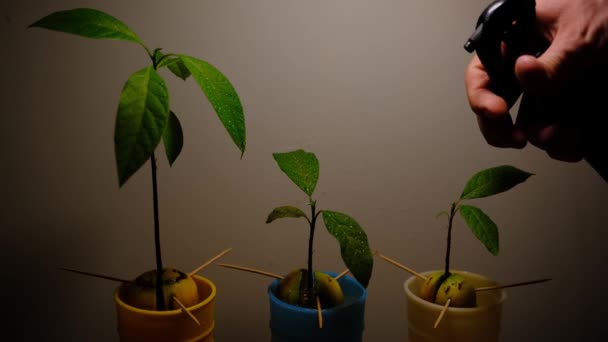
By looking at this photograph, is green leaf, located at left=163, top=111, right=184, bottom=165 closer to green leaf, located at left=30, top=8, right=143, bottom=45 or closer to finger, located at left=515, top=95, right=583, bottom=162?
green leaf, located at left=30, top=8, right=143, bottom=45

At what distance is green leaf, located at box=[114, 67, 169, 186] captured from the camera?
1.68 ft

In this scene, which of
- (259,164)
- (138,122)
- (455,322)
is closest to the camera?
(138,122)

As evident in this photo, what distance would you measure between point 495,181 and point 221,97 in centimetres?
45

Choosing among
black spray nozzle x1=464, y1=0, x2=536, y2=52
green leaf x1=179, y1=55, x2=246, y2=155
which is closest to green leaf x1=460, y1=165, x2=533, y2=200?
black spray nozzle x1=464, y1=0, x2=536, y2=52

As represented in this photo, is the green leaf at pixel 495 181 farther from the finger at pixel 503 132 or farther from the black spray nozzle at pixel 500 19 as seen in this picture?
the black spray nozzle at pixel 500 19

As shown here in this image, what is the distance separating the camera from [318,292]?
2.57ft

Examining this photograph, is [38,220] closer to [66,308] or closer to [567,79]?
[66,308]

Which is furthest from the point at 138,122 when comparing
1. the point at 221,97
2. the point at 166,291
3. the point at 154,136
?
the point at 166,291

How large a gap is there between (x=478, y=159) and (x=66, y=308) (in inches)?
34.3

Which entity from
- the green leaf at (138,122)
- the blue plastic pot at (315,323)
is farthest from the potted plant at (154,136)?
the blue plastic pot at (315,323)

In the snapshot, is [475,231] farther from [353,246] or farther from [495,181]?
[353,246]

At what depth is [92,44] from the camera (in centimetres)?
94

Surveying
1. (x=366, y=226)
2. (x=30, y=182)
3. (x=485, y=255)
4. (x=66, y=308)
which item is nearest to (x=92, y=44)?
(x=30, y=182)

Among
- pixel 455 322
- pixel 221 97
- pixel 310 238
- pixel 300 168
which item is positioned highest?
pixel 221 97
